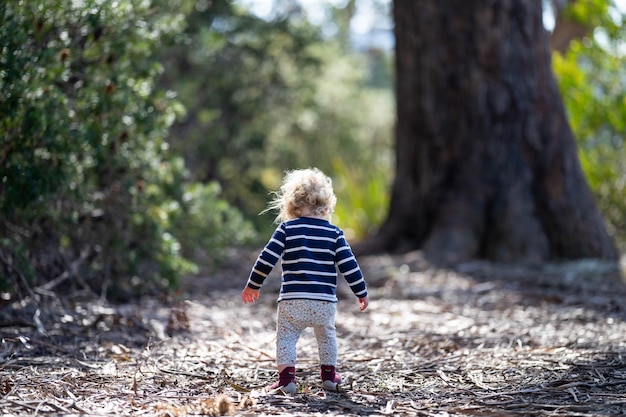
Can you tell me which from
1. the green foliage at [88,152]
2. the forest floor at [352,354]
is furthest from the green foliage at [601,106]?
the green foliage at [88,152]

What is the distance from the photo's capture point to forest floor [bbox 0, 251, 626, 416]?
356cm

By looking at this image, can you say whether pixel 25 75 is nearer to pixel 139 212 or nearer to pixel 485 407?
pixel 139 212

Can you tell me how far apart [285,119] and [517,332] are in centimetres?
1073

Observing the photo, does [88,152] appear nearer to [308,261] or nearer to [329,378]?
[308,261]

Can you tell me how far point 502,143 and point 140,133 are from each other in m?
4.27

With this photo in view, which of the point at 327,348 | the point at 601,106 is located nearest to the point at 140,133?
the point at 327,348

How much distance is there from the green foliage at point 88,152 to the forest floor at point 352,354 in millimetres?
381

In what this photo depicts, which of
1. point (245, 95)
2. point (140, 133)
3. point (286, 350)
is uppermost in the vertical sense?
point (245, 95)

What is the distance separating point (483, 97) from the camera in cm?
879

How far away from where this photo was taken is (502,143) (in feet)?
28.7

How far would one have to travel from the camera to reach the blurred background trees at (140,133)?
4957mm

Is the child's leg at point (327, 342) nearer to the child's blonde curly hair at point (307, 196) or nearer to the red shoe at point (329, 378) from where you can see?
the red shoe at point (329, 378)

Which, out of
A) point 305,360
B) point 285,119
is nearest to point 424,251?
point 305,360

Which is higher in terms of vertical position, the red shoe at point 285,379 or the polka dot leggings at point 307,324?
the polka dot leggings at point 307,324
